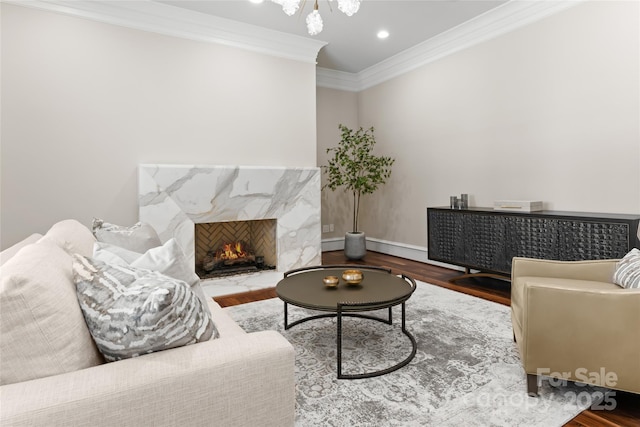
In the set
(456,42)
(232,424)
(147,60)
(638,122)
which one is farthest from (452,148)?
(232,424)

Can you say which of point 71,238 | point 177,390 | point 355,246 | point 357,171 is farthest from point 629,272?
point 357,171

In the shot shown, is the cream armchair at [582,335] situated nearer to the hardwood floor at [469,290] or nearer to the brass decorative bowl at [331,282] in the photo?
the hardwood floor at [469,290]

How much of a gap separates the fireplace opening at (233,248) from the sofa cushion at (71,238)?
2170mm

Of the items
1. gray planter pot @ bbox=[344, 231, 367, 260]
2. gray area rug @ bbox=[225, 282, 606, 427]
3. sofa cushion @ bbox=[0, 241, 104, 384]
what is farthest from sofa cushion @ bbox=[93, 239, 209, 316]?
gray planter pot @ bbox=[344, 231, 367, 260]

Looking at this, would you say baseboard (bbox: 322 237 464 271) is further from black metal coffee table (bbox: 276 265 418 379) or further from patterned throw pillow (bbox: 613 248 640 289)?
patterned throw pillow (bbox: 613 248 640 289)

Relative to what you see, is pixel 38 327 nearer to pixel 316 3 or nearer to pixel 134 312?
pixel 134 312

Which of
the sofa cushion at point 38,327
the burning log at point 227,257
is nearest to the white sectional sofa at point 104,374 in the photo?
the sofa cushion at point 38,327

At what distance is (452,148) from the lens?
14.9 ft

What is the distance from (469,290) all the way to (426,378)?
189 cm

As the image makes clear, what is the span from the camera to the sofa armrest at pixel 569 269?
2201mm

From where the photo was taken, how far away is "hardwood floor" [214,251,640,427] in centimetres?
163

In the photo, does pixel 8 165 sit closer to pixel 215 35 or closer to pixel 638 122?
pixel 215 35

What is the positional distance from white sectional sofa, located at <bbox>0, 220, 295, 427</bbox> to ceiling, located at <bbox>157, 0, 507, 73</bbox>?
338 cm

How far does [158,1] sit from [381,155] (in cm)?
342
